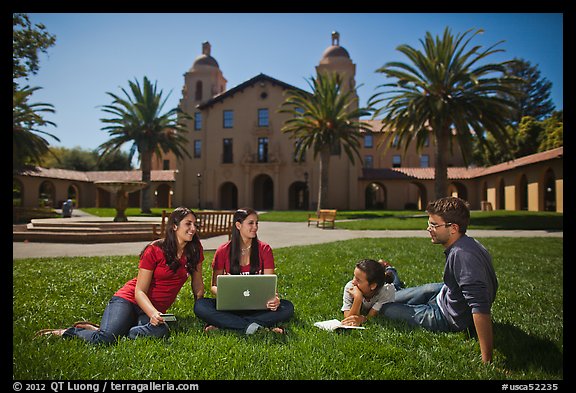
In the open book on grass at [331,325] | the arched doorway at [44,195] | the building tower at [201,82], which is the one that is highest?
the building tower at [201,82]

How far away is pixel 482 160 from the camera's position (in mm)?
35125

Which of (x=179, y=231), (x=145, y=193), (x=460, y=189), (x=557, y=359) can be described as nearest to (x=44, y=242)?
(x=179, y=231)

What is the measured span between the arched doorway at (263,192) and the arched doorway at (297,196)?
238 centimetres

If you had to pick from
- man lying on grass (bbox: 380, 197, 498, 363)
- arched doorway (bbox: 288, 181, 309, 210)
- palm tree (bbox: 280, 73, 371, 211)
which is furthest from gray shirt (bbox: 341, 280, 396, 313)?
arched doorway (bbox: 288, 181, 309, 210)

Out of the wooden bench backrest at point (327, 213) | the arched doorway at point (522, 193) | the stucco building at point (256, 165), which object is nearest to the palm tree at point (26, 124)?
the wooden bench backrest at point (327, 213)

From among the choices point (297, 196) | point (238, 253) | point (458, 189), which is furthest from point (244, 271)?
point (297, 196)

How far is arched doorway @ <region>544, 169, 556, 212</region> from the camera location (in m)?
20.0

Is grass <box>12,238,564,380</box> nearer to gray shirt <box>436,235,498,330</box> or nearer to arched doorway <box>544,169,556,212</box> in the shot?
gray shirt <box>436,235,498,330</box>

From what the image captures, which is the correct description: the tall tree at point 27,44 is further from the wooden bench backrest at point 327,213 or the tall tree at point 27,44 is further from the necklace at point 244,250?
the wooden bench backrest at point 327,213

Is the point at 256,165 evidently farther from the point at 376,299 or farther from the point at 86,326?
the point at 86,326

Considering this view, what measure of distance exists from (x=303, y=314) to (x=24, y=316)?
2.70 m

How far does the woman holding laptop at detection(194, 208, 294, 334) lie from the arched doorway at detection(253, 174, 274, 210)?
107 ft

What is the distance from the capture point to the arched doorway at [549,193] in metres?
20.0
